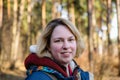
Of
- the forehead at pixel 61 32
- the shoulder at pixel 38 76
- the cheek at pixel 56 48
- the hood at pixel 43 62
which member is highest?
the forehead at pixel 61 32

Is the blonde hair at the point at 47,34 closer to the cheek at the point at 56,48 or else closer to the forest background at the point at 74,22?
the cheek at the point at 56,48

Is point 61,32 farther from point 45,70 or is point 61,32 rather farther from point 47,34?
point 45,70

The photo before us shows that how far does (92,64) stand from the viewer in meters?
13.2

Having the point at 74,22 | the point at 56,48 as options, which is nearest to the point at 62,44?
the point at 56,48

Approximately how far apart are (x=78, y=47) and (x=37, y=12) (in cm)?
3377

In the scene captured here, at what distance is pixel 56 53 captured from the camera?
2143 mm

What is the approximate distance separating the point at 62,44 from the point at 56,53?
0.23 feet

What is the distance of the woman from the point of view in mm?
2074

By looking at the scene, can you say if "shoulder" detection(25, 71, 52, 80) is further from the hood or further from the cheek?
the cheek

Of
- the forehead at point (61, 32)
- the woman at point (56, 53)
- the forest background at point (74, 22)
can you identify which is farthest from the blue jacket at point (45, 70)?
the forest background at point (74, 22)

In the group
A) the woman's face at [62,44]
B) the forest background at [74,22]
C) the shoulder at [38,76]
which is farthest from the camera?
the forest background at [74,22]

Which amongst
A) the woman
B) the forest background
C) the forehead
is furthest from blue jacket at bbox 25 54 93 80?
the forest background

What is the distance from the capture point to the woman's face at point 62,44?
6.97 feet

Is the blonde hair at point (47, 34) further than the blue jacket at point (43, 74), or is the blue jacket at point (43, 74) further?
the blonde hair at point (47, 34)
